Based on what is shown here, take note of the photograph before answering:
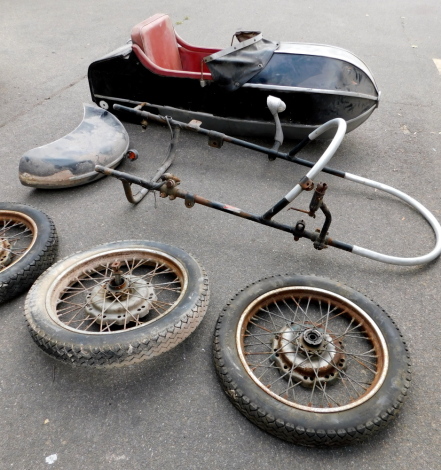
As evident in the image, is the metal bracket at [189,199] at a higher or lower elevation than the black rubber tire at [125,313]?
higher

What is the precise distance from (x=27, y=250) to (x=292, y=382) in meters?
1.83

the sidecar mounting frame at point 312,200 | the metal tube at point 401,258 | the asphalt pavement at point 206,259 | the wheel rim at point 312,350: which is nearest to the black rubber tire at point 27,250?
the asphalt pavement at point 206,259

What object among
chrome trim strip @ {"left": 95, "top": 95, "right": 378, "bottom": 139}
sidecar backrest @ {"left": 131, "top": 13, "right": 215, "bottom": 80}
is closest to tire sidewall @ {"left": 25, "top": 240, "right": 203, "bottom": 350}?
chrome trim strip @ {"left": 95, "top": 95, "right": 378, "bottom": 139}

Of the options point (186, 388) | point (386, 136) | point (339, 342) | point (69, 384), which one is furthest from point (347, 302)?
point (386, 136)

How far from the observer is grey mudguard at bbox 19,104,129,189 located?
3072mm

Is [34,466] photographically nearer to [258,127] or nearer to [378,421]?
[378,421]

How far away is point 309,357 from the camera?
198 centimetres

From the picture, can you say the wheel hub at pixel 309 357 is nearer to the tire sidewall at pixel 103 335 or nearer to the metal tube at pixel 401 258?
the tire sidewall at pixel 103 335

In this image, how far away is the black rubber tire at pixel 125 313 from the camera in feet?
6.04

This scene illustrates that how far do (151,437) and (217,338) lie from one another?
55cm

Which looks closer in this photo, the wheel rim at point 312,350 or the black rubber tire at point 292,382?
the black rubber tire at point 292,382

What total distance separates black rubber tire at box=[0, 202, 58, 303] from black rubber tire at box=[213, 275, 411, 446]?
1240mm

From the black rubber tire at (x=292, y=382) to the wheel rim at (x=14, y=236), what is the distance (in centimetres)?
147

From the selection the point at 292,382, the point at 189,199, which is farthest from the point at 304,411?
the point at 189,199
